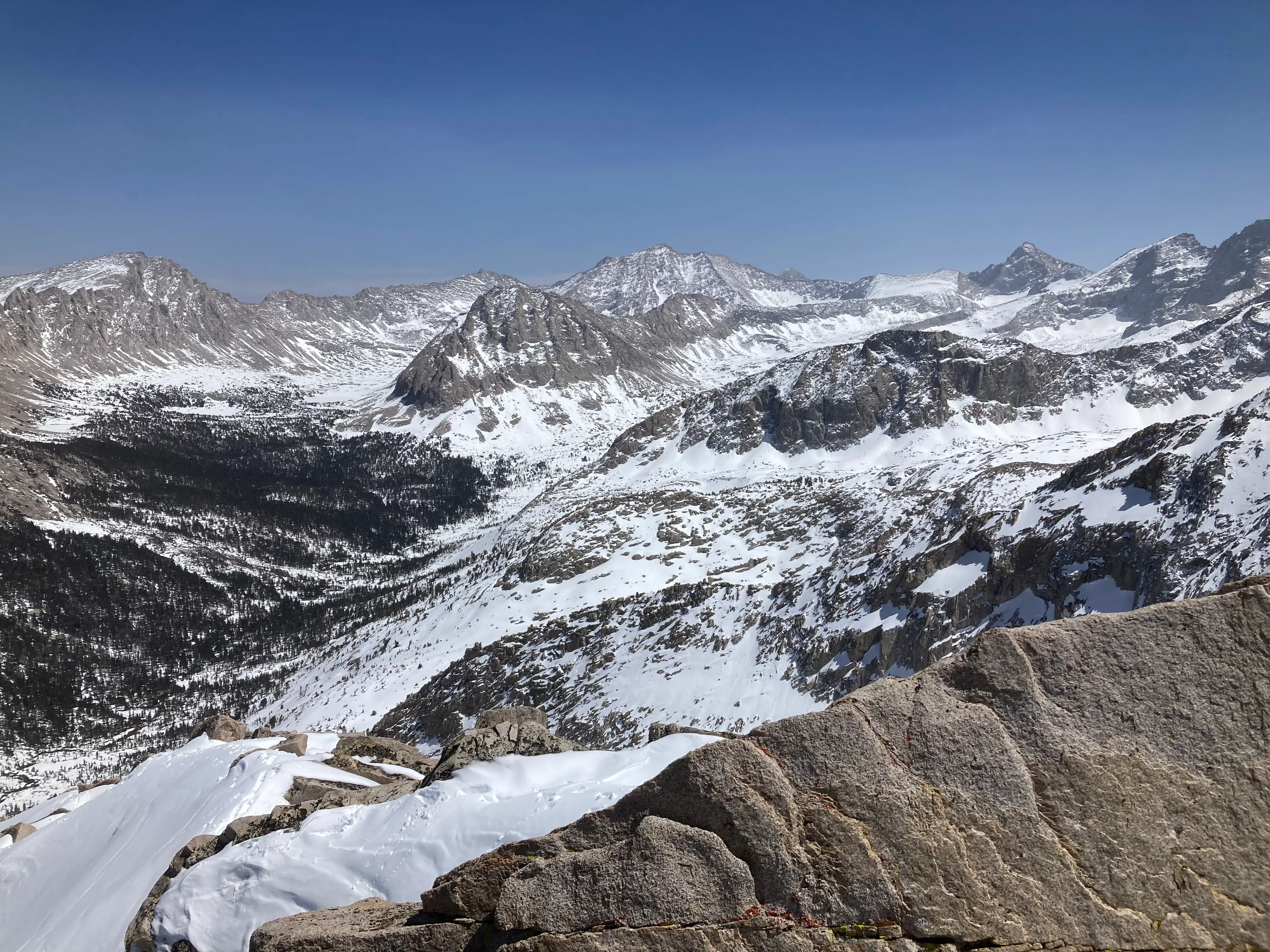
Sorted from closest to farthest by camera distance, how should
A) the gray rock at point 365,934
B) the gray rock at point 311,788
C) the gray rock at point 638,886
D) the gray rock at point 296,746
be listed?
the gray rock at point 638,886 < the gray rock at point 365,934 < the gray rock at point 311,788 < the gray rock at point 296,746

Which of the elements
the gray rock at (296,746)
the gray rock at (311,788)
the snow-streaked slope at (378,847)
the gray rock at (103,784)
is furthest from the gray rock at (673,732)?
the gray rock at (103,784)

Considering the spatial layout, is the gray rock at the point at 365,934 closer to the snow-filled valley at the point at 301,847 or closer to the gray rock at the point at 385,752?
the snow-filled valley at the point at 301,847

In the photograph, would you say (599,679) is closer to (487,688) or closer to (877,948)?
(487,688)

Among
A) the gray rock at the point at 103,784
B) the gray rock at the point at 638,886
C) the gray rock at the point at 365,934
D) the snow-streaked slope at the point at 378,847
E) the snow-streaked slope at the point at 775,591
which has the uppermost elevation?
the gray rock at the point at 638,886

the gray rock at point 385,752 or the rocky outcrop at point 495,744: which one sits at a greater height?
the rocky outcrop at point 495,744

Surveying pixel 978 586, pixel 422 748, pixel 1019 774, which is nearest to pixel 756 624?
pixel 978 586

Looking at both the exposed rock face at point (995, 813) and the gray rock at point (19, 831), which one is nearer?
the exposed rock face at point (995, 813)

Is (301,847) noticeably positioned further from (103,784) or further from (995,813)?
(103,784)
